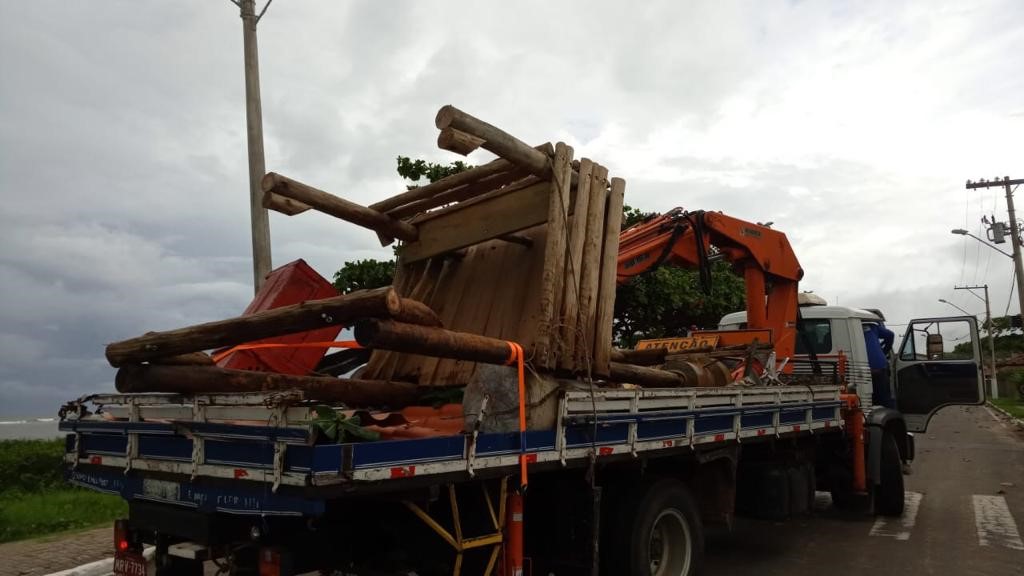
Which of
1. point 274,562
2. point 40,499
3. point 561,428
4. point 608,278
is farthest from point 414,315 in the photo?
point 40,499

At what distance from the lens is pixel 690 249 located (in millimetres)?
8297

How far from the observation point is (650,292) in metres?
17.2

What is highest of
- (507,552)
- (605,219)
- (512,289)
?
(605,219)

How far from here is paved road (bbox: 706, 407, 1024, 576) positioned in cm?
688

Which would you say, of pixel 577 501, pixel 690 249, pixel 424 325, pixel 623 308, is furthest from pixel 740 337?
pixel 623 308

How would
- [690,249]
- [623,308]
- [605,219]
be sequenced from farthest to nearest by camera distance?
[623,308] < [690,249] < [605,219]

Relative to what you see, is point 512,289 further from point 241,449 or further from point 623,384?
point 241,449

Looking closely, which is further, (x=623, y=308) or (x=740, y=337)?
(x=623, y=308)

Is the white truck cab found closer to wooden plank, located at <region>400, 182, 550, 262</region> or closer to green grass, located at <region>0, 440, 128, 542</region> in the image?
wooden plank, located at <region>400, 182, 550, 262</region>

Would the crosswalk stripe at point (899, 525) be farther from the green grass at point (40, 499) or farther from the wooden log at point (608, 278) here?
the green grass at point (40, 499)

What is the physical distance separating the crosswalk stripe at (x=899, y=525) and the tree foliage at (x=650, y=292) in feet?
19.5

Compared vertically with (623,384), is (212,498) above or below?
below

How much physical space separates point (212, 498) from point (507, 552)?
1.49 m

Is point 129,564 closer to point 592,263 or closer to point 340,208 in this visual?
point 340,208
